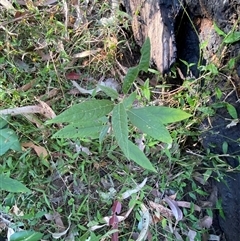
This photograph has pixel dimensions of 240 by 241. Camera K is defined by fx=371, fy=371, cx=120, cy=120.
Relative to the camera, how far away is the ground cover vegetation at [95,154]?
4.21 ft

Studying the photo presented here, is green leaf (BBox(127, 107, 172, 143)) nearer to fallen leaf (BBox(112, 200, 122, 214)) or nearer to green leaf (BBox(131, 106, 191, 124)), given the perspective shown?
green leaf (BBox(131, 106, 191, 124))

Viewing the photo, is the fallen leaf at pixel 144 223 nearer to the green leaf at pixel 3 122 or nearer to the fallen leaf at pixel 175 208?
the fallen leaf at pixel 175 208

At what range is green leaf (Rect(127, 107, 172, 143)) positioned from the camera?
93 cm

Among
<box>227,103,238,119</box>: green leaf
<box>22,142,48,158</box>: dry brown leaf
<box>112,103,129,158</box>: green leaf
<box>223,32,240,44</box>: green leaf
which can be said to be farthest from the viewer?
<box>22,142,48,158</box>: dry brown leaf

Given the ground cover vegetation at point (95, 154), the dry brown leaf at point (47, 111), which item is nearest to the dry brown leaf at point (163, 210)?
the ground cover vegetation at point (95, 154)

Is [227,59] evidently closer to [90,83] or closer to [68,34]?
[90,83]

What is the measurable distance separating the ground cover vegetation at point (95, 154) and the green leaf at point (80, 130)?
0.17m

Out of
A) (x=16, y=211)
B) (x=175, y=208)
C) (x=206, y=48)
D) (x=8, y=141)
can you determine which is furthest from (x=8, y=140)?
(x=206, y=48)

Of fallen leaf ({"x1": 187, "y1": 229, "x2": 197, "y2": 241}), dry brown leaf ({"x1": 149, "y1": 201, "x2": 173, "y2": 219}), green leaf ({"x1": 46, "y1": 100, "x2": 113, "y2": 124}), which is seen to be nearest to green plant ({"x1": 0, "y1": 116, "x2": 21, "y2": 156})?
green leaf ({"x1": 46, "y1": 100, "x2": 113, "y2": 124})

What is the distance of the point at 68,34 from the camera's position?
59.8 inches

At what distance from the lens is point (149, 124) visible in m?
0.93

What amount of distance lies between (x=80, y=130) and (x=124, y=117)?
0.71ft

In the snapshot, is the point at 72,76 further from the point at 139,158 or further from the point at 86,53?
the point at 139,158

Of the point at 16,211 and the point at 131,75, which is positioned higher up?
the point at 131,75
